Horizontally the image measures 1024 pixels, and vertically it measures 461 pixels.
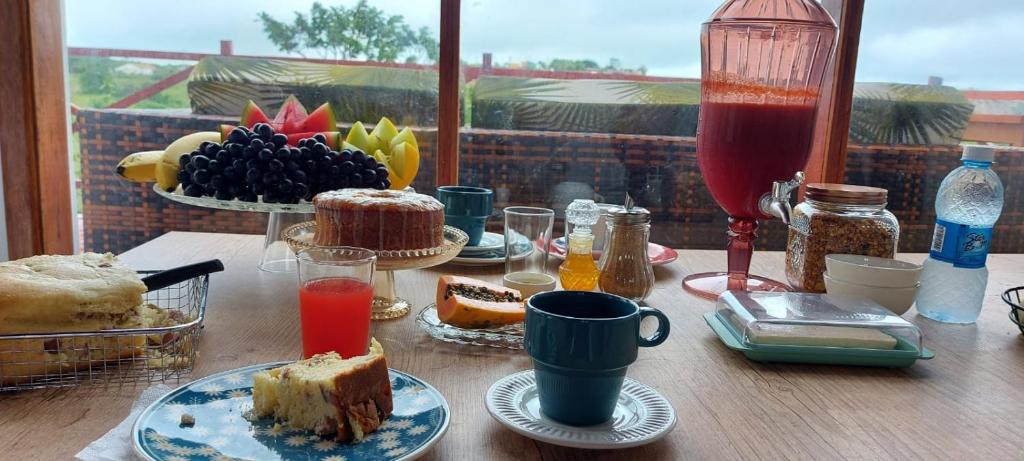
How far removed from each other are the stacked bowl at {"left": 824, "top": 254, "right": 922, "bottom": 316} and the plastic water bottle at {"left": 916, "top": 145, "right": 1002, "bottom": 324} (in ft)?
0.18

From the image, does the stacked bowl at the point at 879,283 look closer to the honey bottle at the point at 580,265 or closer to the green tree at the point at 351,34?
the honey bottle at the point at 580,265

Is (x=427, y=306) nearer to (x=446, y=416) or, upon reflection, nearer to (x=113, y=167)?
(x=446, y=416)

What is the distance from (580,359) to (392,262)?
462mm

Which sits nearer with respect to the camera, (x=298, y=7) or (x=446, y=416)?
(x=446, y=416)

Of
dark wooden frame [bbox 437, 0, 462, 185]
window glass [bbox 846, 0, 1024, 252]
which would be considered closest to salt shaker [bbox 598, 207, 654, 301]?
dark wooden frame [bbox 437, 0, 462, 185]

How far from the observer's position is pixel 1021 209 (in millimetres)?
2439

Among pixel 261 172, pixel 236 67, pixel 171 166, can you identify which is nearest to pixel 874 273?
pixel 261 172

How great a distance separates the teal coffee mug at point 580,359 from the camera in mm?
694

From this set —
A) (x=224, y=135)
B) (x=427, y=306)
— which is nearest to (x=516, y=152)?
(x=224, y=135)

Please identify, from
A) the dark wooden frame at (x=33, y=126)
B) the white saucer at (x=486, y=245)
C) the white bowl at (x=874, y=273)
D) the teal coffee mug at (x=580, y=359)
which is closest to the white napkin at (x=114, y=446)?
the teal coffee mug at (x=580, y=359)

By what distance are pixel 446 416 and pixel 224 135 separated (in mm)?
961

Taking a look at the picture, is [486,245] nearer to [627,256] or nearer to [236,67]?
[627,256]

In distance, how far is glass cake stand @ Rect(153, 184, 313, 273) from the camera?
1.23 metres

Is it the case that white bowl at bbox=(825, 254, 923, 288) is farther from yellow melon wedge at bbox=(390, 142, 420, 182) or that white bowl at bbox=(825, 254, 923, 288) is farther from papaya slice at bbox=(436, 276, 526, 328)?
yellow melon wedge at bbox=(390, 142, 420, 182)
